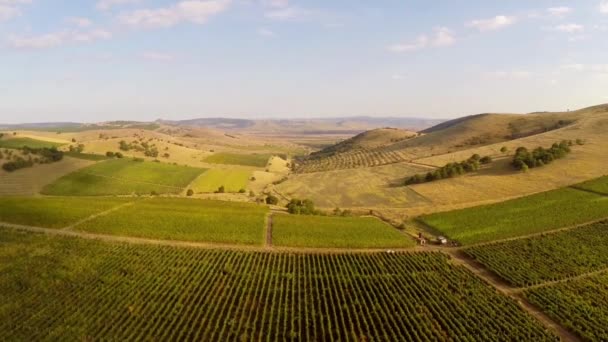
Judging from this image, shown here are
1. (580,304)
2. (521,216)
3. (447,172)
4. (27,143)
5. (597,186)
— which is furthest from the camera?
(27,143)

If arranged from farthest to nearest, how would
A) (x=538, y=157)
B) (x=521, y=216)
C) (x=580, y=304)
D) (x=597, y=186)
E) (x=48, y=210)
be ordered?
(x=538, y=157) → (x=597, y=186) → (x=48, y=210) → (x=521, y=216) → (x=580, y=304)

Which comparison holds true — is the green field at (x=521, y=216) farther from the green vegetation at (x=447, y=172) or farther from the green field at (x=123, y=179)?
the green field at (x=123, y=179)

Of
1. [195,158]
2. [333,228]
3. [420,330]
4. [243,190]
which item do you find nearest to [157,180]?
[243,190]

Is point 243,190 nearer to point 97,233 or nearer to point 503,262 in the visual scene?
point 97,233

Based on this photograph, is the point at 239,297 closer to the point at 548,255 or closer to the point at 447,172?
the point at 548,255

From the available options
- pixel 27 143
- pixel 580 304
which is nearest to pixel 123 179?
pixel 27 143

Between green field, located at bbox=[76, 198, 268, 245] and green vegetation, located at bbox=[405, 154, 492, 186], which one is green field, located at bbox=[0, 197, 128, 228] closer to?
green field, located at bbox=[76, 198, 268, 245]
